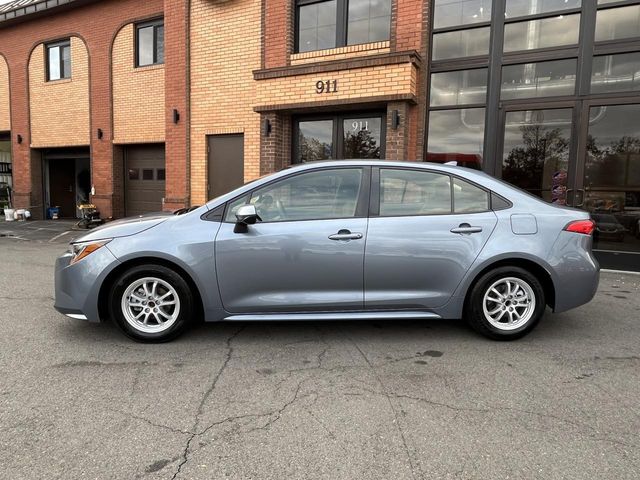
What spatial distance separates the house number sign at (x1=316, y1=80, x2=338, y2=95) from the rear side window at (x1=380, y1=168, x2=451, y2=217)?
206 inches

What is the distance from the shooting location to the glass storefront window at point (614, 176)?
749cm

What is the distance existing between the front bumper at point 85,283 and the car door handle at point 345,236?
187 cm

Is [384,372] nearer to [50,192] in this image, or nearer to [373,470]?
[373,470]

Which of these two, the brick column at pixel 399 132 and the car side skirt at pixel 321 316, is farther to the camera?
the brick column at pixel 399 132

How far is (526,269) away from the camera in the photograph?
416cm

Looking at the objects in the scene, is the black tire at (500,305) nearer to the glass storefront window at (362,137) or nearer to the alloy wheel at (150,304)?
the alloy wheel at (150,304)

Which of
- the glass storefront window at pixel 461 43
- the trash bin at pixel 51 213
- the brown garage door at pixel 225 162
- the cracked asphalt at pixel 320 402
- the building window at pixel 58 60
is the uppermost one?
the building window at pixel 58 60

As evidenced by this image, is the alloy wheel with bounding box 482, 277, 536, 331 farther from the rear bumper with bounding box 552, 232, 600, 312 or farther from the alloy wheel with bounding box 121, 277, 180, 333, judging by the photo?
the alloy wheel with bounding box 121, 277, 180, 333

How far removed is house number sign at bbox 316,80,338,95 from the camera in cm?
884

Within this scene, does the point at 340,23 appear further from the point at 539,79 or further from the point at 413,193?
the point at 413,193

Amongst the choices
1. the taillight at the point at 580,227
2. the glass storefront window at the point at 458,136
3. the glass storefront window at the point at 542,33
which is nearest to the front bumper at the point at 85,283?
the taillight at the point at 580,227

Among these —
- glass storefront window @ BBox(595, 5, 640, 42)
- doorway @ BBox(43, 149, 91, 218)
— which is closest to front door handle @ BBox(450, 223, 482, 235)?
glass storefront window @ BBox(595, 5, 640, 42)

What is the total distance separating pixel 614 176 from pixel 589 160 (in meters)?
0.47

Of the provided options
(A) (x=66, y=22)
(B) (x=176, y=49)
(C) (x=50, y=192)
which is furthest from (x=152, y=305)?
(C) (x=50, y=192)
